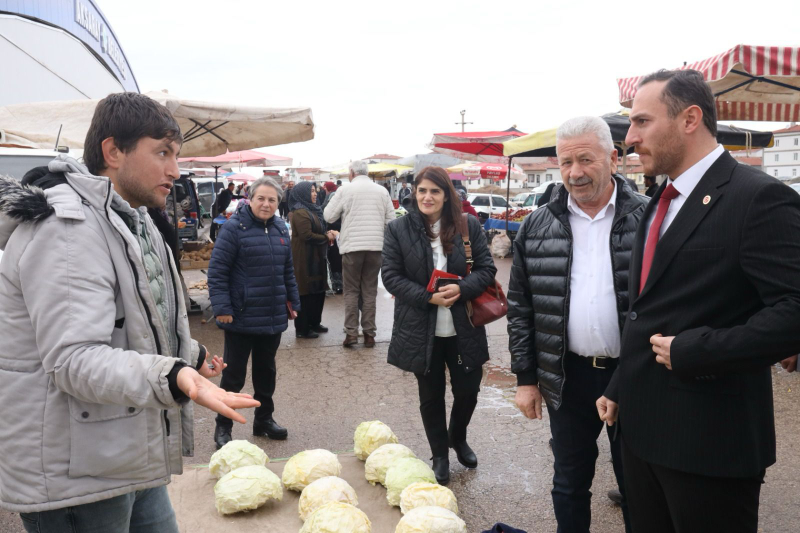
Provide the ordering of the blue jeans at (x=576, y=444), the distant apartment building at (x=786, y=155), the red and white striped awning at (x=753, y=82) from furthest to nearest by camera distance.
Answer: the distant apartment building at (x=786, y=155) < the red and white striped awning at (x=753, y=82) < the blue jeans at (x=576, y=444)

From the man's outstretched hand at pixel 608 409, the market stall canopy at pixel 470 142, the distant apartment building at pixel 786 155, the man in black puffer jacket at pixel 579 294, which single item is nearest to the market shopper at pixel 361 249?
the man in black puffer jacket at pixel 579 294

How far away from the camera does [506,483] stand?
395 cm

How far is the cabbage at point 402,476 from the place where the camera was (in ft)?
11.1

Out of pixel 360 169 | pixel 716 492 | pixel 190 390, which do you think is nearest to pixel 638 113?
pixel 716 492

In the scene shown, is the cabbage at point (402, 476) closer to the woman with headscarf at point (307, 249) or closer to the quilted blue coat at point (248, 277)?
the quilted blue coat at point (248, 277)

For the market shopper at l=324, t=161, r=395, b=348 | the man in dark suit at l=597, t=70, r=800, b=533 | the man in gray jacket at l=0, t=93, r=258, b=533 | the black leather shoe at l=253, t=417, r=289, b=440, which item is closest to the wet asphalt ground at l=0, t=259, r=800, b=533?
the black leather shoe at l=253, t=417, r=289, b=440

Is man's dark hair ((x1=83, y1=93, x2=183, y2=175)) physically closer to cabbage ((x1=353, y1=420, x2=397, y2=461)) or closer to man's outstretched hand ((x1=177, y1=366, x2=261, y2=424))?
man's outstretched hand ((x1=177, y1=366, x2=261, y2=424))

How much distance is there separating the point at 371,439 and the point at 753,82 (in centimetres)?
621

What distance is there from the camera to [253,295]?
458cm

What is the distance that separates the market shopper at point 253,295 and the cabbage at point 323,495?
143 centimetres

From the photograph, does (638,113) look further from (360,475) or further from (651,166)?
(360,475)

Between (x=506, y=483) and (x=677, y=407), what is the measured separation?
7.38ft

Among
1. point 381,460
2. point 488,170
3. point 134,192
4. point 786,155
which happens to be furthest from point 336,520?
point 786,155

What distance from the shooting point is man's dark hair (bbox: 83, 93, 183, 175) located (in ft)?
6.08
